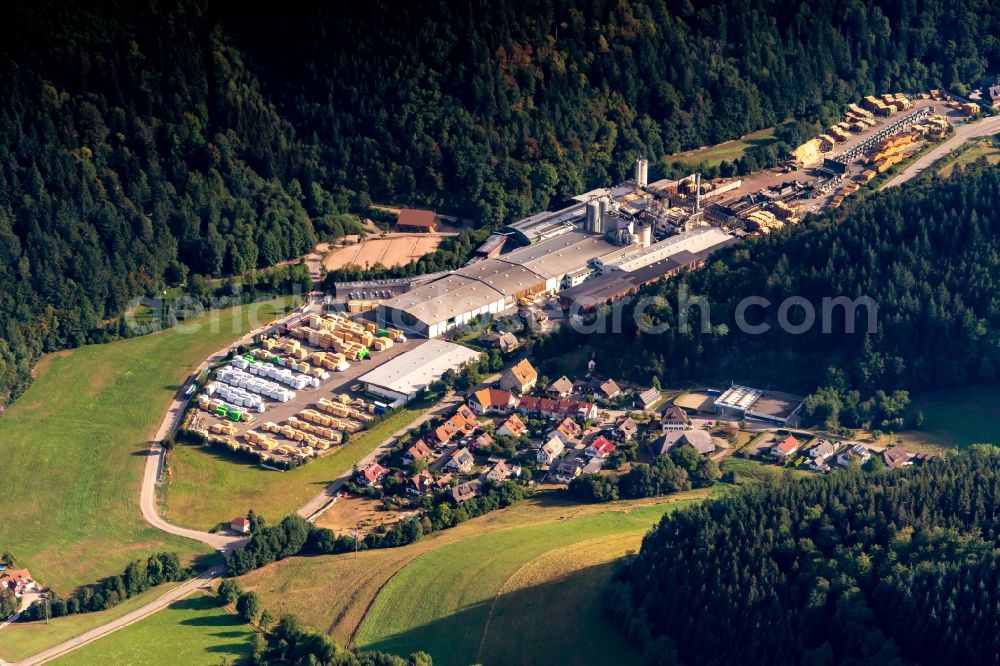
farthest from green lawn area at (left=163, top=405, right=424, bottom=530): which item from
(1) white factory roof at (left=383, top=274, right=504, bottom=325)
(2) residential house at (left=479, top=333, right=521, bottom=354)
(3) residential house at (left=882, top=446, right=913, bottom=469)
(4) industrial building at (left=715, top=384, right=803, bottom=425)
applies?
(3) residential house at (left=882, top=446, right=913, bottom=469)

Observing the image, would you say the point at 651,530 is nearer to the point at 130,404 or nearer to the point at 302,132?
the point at 130,404

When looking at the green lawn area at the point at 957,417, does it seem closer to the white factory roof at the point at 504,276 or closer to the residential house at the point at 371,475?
the white factory roof at the point at 504,276

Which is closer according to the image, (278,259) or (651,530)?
(651,530)

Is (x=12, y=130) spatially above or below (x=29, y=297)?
above


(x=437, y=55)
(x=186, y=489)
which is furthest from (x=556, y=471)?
(x=437, y=55)

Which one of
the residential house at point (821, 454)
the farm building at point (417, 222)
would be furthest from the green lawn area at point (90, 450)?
the residential house at point (821, 454)

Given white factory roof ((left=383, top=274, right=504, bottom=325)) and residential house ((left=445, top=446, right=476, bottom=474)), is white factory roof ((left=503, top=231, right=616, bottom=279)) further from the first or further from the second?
residential house ((left=445, top=446, right=476, bottom=474))
